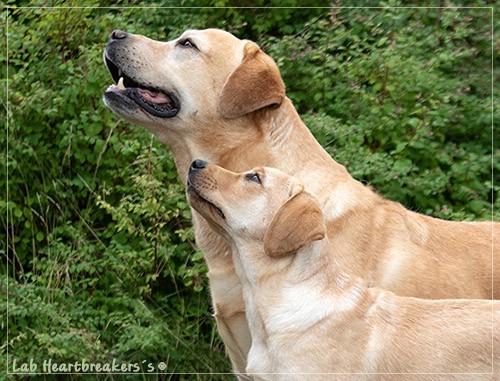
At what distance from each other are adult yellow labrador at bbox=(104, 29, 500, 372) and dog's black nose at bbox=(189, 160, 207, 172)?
238mm

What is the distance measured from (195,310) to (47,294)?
93 cm

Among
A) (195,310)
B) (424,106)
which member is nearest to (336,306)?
(195,310)

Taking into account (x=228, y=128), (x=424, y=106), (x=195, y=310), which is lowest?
(x=195, y=310)

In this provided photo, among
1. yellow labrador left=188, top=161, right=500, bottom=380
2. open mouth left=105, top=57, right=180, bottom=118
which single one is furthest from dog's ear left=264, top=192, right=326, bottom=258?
open mouth left=105, top=57, right=180, bottom=118

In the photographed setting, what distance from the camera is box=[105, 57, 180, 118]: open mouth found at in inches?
216

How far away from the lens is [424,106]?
7.50 meters

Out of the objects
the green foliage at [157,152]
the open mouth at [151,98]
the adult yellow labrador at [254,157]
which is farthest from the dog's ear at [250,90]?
the green foliage at [157,152]

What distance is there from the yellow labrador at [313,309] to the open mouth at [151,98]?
497 millimetres

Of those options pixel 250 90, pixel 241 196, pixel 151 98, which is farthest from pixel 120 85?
pixel 241 196

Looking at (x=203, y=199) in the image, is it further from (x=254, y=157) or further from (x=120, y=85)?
(x=120, y=85)

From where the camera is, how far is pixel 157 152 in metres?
7.37

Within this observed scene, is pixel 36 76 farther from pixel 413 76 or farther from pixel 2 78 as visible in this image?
pixel 413 76

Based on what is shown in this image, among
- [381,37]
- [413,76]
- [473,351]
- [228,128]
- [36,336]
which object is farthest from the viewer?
[381,37]

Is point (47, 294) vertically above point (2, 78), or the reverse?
point (2, 78)
